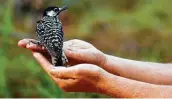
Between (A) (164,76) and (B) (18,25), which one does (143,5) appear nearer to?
(B) (18,25)

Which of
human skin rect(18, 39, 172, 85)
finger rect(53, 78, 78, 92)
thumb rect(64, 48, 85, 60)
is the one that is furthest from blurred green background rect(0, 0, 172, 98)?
finger rect(53, 78, 78, 92)

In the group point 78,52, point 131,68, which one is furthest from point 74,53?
point 131,68

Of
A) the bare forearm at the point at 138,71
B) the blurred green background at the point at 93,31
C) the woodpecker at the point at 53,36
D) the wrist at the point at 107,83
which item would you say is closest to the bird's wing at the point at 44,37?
the woodpecker at the point at 53,36

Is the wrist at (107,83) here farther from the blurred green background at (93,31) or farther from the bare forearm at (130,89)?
the blurred green background at (93,31)

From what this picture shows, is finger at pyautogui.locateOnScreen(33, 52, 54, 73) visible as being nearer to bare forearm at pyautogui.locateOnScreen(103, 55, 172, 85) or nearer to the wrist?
the wrist

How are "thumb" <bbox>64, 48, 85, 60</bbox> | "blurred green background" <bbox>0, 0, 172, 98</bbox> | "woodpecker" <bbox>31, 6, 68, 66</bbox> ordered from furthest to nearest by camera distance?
"blurred green background" <bbox>0, 0, 172, 98</bbox> < "thumb" <bbox>64, 48, 85, 60</bbox> < "woodpecker" <bbox>31, 6, 68, 66</bbox>

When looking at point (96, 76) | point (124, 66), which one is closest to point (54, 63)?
point (96, 76)

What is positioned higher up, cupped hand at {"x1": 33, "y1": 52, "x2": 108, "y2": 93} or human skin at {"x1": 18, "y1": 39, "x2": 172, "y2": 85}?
cupped hand at {"x1": 33, "y1": 52, "x2": 108, "y2": 93}

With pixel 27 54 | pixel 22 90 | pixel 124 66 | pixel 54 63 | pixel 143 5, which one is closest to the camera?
pixel 54 63
